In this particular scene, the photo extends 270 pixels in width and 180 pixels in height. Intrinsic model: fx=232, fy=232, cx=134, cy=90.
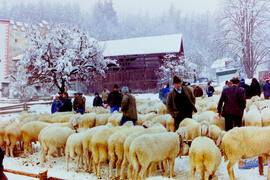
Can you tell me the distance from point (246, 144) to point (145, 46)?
28.3 m

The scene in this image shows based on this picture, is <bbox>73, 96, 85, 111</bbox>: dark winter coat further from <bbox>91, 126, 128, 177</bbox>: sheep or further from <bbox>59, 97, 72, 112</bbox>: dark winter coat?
<bbox>91, 126, 128, 177</bbox>: sheep

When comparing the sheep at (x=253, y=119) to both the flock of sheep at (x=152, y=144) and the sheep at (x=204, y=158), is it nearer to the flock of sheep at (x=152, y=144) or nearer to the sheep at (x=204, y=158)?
the flock of sheep at (x=152, y=144)

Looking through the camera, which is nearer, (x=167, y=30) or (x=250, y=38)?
(x=250, y=38)

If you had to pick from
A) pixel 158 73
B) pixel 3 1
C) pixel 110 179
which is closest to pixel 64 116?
pixel 110 179

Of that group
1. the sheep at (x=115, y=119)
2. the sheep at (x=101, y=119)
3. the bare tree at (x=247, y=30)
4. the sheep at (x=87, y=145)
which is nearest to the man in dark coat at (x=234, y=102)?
the sheep at (x=87, y=145)

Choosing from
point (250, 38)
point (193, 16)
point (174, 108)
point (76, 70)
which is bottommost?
point (174, 108)

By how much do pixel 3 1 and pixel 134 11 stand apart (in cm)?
5168

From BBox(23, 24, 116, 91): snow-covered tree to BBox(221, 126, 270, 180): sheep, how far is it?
12.9 metres

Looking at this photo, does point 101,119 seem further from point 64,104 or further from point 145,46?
point 145,46

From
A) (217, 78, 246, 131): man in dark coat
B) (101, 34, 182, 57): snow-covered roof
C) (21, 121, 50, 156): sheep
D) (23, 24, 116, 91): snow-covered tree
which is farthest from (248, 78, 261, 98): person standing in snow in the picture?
(101, 34, 182, 57): snow-covered roof

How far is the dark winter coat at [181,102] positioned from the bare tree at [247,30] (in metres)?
21.9

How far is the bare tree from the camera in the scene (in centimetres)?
2462

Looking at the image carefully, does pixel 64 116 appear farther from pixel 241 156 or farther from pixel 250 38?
pixel 250 38

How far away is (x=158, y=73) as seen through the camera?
1148 inches
